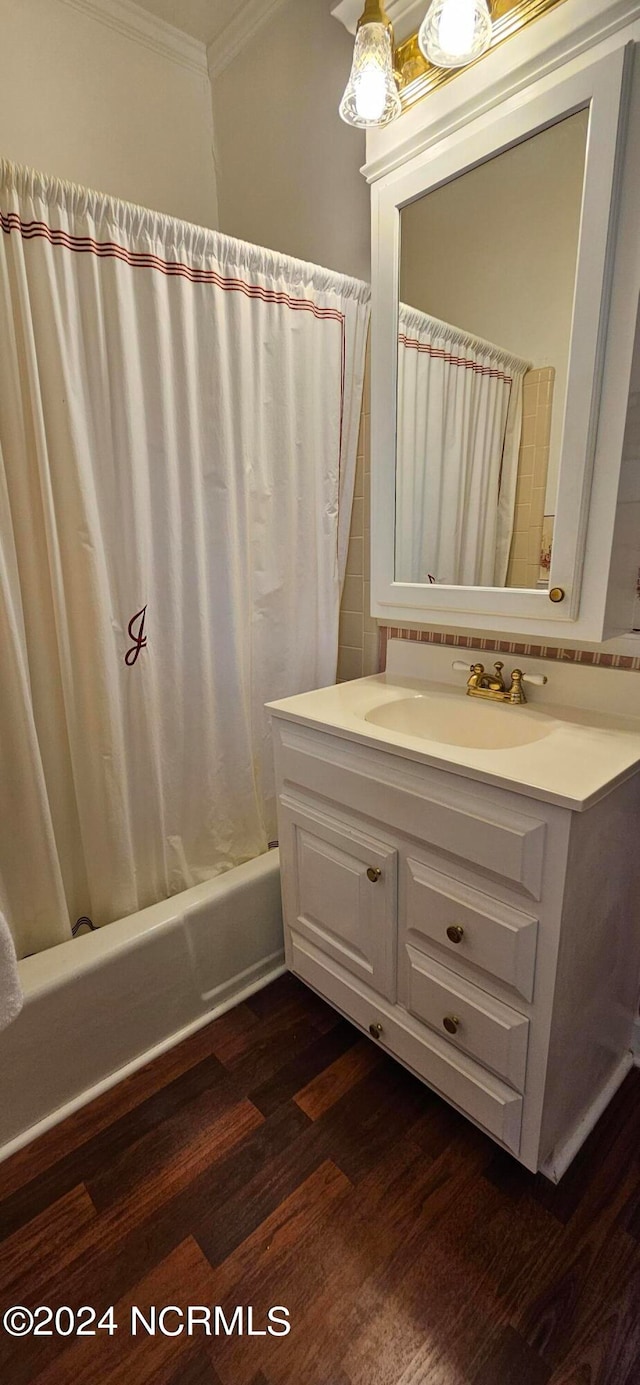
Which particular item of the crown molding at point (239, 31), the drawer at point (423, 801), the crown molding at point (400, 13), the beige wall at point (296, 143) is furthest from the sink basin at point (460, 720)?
the crown molding at point (239, 31)

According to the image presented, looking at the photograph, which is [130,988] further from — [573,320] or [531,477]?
[573,320]

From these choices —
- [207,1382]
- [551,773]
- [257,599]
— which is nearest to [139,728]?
[257,599]

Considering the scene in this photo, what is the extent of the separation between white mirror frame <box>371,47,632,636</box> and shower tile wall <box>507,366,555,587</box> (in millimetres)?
55

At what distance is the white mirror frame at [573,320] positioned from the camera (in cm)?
92

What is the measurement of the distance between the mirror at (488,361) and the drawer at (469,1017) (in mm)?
778

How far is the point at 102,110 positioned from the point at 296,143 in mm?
524

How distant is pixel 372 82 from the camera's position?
3.63ft

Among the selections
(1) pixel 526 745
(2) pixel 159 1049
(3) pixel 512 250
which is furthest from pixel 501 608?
(2) pixel 159 1049

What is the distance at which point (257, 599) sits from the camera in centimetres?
151

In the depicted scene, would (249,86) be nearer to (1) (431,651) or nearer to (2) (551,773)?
(1) (431,651)

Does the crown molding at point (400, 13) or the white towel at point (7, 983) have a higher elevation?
the crown molding at point (400, 13)

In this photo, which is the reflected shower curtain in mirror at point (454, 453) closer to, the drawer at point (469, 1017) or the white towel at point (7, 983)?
the drawer at point (469, 1017)

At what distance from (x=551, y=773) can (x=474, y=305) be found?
100cm

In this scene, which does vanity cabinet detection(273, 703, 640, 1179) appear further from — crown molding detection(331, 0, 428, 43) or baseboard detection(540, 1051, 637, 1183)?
crown molding detection(331, 0, 428, 43)
